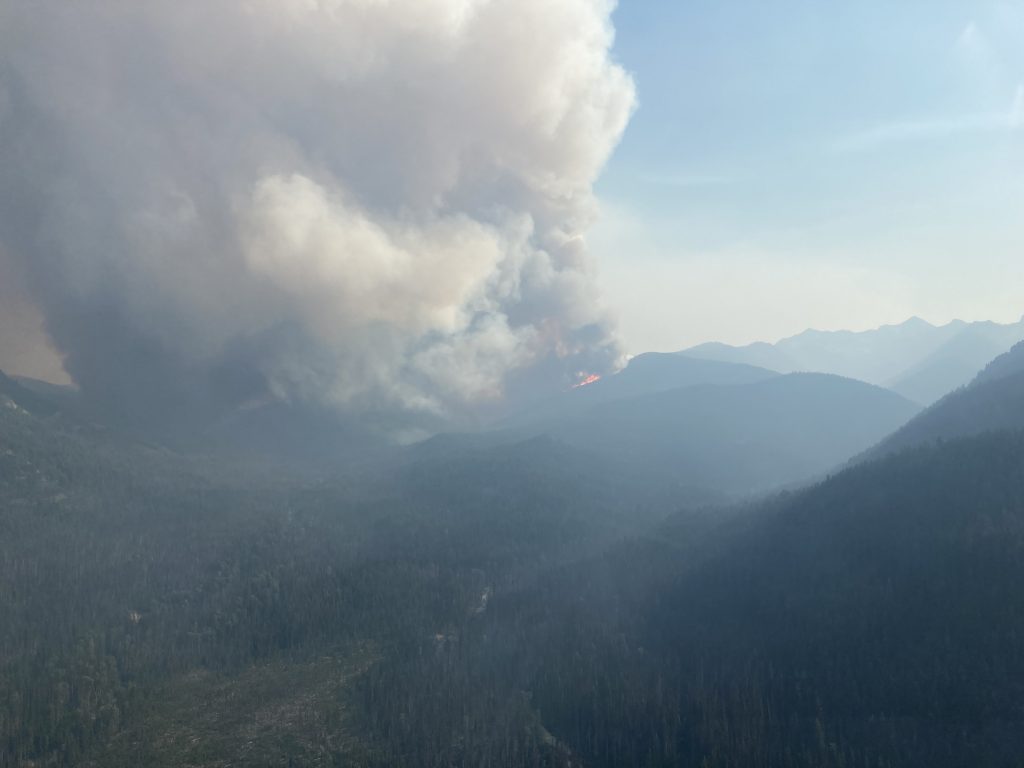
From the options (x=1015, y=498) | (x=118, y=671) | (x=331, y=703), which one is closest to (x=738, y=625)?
(x=1015, y=498)

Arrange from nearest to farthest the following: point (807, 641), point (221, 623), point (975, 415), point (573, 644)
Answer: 1. point (807, 641)
2. point (573, 644)
3. point (221, 623)
4. point (975, 415)

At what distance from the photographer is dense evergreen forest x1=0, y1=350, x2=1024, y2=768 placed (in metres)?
88.6

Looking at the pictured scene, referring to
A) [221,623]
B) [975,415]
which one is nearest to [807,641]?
[221,623]

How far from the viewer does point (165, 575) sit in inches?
6112

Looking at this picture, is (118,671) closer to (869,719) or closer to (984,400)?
(869,719)

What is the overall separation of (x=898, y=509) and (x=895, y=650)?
35001mm

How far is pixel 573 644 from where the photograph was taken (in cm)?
11850

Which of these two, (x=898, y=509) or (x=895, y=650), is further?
(x=898, y=509)

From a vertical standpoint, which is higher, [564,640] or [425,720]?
[564,640]

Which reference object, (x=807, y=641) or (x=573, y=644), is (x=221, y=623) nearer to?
(x=573, y=644)

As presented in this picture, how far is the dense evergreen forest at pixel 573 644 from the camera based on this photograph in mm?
88625

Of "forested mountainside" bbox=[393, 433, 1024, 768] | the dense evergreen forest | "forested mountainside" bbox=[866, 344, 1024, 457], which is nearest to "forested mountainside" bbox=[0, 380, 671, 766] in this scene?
the dense evergreen forest

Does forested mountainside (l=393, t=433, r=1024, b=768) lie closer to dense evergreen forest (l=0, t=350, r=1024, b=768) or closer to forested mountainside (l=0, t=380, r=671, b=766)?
dense evergreen forest (l=0, t=350, r=1024, b=768)

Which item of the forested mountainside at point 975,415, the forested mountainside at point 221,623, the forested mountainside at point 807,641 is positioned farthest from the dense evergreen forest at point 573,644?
the forested mountainside at point 975,415
